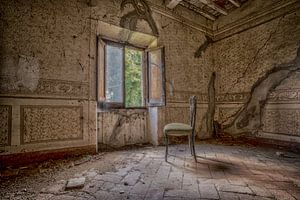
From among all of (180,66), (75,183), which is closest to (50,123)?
(75,183)

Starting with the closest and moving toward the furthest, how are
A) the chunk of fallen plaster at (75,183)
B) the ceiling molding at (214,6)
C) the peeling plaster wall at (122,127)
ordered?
1. the chunk of fallen plaster at (75,183)
2. the peeling plaster wall at (122,127)
3. the ceiling molding at (214,6)

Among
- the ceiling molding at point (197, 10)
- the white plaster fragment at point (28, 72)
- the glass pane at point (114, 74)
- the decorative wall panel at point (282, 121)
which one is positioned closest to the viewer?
the white plaster fragment at point (28, 72)

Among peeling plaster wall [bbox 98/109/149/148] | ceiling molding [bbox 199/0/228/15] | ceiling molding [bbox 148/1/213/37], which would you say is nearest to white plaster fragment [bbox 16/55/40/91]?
peeling plaster wall [bbox 98/109/149/148]

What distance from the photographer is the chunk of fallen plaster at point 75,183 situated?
1950 millimetres

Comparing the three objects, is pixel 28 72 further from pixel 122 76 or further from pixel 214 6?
pixel 214 6

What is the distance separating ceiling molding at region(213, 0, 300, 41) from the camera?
159 inches

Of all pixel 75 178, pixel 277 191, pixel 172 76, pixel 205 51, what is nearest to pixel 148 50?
pixel 172 76

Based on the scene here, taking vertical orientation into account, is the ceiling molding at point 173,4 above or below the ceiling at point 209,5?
below

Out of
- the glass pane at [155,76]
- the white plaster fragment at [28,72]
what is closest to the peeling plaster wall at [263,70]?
the glass pane at [155,76]

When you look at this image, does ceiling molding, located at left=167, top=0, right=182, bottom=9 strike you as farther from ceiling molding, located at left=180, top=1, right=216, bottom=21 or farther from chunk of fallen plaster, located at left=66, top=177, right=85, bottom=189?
chunk of fallen plaster, located at left=66, top=177, right=85, bottom=189

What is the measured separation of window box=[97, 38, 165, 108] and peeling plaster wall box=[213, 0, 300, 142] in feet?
6.80

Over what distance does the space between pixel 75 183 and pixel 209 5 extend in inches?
199

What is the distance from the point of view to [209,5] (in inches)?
192

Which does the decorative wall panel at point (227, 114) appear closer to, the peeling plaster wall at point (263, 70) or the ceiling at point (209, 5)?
the peeling plaster wall at point (263, 70)
